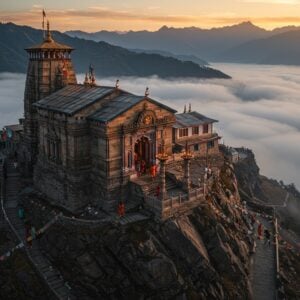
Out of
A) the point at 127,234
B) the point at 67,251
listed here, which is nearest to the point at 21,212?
the point at 67,251

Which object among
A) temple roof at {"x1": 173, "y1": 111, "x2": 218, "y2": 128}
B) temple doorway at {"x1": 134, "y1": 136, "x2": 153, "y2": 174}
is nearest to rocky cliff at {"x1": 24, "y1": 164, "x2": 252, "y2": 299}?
temple doorway at {"x1": 134, "y1": 136, "x2": 153, "y2": 174}

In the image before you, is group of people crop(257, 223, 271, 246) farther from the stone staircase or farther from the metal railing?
the metal railing

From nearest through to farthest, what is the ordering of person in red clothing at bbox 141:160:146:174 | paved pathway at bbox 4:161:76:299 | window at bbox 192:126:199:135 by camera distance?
paved pathway at bbox 4:161:76:299
person in red clothing at bbox 141:160:146:174
window at bbox 192:126:199:135

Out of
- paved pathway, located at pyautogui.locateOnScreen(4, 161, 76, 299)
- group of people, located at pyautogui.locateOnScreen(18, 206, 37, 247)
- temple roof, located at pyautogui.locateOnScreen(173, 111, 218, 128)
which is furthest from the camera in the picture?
temple roof, located at pyautogui.locateOnScreen(173, 111, 218, 128)

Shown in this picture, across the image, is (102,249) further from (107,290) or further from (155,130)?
(155,130)

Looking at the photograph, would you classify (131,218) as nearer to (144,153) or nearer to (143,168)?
(143,168)

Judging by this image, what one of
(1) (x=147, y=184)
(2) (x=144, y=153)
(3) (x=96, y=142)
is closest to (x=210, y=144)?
(2) (x=144, y=153)
